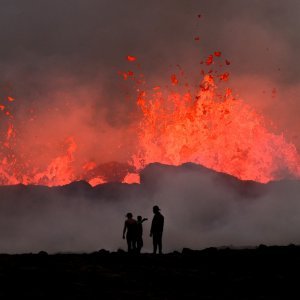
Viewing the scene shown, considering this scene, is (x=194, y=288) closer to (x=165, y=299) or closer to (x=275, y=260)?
(x=165, y=299)

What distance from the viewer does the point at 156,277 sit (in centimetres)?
1881

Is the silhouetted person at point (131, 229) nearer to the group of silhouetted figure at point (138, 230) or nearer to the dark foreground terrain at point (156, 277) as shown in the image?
the group of silhouetted figure at point (138, 230)

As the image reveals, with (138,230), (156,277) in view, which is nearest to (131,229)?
(138,230)

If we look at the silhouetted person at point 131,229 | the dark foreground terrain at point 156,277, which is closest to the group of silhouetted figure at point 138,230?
the silhouetted person at point 131,229

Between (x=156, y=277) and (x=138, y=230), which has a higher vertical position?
(x=138, y=230)

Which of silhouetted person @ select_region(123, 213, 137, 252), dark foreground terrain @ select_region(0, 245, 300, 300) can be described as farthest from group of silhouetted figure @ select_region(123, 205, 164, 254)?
dark foreground terrain @ select_region(0, 245, 300, 300)

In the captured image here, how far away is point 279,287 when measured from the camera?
54.6 ft

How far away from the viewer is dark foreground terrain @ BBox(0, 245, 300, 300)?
15500 mm

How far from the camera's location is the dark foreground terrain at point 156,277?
1550cm

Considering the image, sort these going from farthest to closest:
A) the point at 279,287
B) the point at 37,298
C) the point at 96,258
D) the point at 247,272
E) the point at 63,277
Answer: the point at 96,258, the point at 247,272, the point at 63,277, the point at 279,287, the point at 37,298

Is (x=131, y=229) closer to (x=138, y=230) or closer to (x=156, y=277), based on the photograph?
(x=138, y=230)

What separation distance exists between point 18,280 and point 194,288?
534cm

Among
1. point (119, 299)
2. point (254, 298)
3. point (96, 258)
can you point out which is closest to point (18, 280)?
point (119, 299)

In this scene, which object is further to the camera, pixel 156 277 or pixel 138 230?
pixel 138 230
